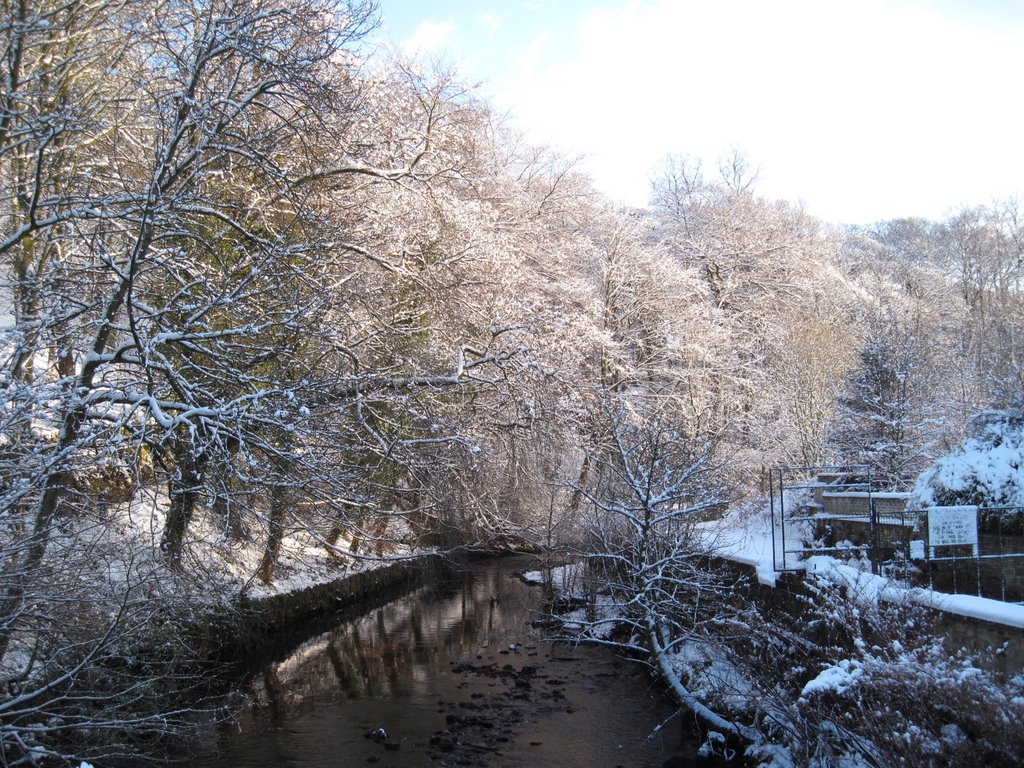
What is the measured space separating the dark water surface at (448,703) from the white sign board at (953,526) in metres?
3.57

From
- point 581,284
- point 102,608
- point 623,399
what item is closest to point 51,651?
point 102,608

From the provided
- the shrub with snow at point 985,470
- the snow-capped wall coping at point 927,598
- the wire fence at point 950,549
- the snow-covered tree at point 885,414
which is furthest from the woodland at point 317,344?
the snow-capped wall coping at point 927,598

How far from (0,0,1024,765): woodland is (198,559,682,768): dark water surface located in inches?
59.6

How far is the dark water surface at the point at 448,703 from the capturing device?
8.45 metres

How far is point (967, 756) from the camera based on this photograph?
4.48 metres

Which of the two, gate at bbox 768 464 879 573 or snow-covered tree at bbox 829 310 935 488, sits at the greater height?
snow-covered tree at bbox 829 310 935 488

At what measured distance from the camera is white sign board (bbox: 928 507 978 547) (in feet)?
26.1

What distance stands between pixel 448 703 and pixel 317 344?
513cm

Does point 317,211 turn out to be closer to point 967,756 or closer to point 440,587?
point 967,756

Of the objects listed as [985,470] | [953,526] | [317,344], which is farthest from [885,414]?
[317,344]

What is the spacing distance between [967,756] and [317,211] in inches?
372

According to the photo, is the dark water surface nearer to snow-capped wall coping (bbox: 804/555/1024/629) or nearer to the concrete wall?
snow-capped wall coping (bbox: 804/555/1024/629)

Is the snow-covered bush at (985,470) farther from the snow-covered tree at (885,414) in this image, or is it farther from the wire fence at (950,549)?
the snow-covered tree at (885,414)

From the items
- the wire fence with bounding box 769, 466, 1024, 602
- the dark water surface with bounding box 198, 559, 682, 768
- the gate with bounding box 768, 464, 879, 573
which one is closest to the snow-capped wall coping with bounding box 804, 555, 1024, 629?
the wire fence with bounding box 769, 466, 1024, 602
